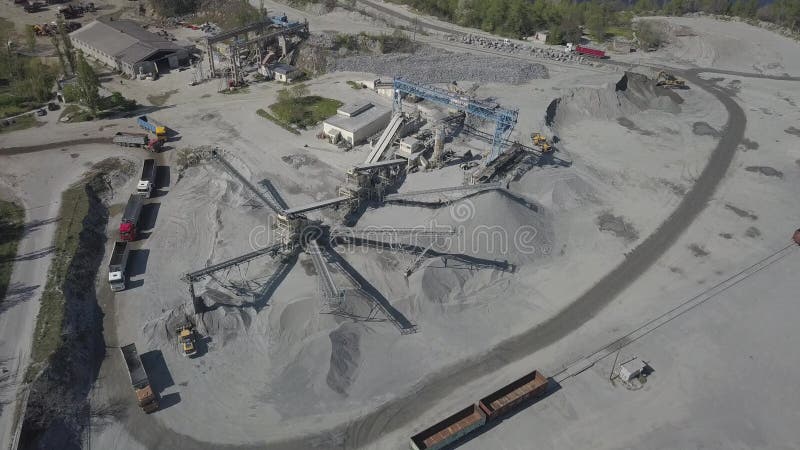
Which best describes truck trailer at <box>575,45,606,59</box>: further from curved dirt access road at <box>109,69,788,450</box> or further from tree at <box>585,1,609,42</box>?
curved dirt access road at <box>109,69,788,450</box>

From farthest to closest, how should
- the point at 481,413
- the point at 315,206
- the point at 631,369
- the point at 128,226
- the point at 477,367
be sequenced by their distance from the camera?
the point at 128,226
the point at 315,206
the point at 477,367
the point at 631,369
the point at 481,413

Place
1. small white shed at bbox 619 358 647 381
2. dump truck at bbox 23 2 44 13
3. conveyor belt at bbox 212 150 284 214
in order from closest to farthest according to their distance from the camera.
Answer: small white shed at bbox 619 358 647 381 < conveyor belt at bbox 212 150 284 214 < dump truck at bbox 23 2 44 13

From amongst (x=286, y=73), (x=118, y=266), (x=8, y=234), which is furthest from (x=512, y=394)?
(x=286, y=73)

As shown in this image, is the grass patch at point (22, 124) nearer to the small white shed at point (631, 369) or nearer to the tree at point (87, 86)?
the tree at point (87, 86)

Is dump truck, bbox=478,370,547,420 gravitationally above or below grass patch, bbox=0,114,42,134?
below

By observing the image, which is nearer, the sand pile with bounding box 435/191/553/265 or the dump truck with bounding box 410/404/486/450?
the dump truck with bounding box 410/404/486/450

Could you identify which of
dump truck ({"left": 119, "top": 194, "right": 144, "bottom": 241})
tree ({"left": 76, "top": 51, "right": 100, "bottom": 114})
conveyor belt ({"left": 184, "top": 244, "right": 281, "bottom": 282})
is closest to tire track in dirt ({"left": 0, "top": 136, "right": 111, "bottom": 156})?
tree ({"left": 76, "top": 51, "right": 100, "bottom": 114})

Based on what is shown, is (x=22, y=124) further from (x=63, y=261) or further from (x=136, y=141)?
(x=63, y=261)
